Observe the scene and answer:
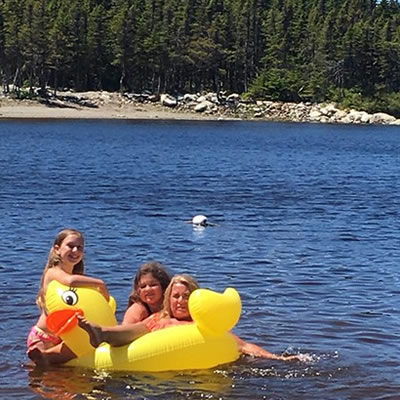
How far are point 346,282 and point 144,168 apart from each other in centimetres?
2522

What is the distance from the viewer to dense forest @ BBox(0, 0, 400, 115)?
322 ft

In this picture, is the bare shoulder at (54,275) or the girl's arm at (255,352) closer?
the bare shoulder at (54,275)

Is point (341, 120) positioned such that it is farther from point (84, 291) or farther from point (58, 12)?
point (84, 291)

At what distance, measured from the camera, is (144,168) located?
3953 cm

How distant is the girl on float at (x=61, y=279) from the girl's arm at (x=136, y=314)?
12.3 inches

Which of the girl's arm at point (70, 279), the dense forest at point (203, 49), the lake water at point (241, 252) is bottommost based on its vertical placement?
the lake water at point (241, 252)

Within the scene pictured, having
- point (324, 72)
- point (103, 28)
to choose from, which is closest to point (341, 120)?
point (324, 72)

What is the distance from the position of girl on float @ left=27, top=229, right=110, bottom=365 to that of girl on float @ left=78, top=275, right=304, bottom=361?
16.1 inches

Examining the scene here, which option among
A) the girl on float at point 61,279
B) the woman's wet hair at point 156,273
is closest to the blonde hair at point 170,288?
the woman's wet hair at point 156,273

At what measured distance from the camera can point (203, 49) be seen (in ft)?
357

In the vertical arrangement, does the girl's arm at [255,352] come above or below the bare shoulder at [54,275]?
below

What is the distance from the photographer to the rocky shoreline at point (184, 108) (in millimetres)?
94562

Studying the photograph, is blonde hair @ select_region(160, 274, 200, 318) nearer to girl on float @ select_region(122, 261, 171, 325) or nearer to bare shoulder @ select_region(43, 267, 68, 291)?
girl on float @ select_region(122, 261, 171, 325)

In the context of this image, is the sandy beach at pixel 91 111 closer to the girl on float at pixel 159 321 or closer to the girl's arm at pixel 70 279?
the girl's arm at pixel 70 279
